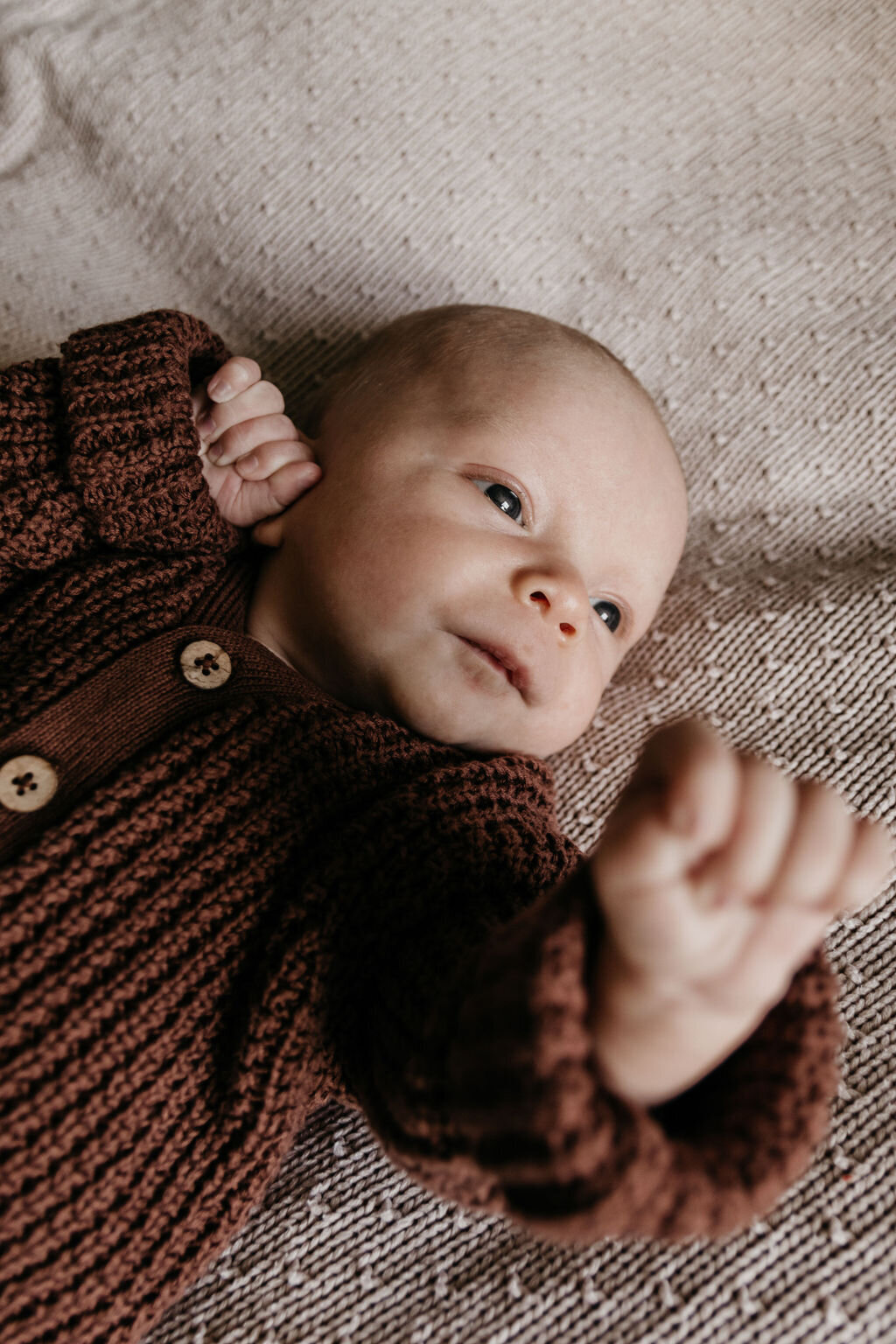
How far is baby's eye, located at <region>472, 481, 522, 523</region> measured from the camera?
3.65ft

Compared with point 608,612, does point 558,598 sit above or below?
above

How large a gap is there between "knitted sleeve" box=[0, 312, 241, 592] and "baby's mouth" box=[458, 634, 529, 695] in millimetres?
369

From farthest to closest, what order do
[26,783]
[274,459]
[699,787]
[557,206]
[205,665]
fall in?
[557,206], [274,459], [205,665], [26,783], [699,787]

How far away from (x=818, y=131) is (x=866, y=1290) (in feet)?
5.15

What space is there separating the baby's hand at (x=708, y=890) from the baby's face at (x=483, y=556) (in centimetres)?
44

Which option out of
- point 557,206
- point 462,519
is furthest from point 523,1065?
point 557,206

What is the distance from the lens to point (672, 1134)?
72 cm

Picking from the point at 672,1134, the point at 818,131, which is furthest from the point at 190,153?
the point at 672,1134

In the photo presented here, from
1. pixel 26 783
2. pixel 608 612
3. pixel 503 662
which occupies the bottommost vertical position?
pixel 608 612

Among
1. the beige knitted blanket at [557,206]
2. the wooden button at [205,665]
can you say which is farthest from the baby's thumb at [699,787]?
the beige knitted blanket at [557,206]

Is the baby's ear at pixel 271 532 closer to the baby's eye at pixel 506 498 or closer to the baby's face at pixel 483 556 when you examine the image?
the baby's face at pixel 483 556

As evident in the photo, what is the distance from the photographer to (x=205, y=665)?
105 centimetres

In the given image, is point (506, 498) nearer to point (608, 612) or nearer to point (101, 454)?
point (608, 612)

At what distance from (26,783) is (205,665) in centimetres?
21
